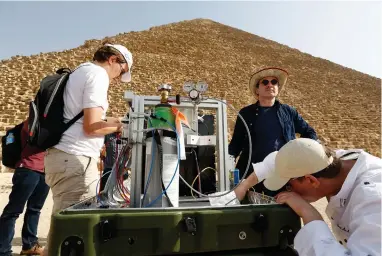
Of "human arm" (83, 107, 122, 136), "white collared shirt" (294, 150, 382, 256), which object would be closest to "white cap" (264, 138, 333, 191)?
"white collared shirt" (294, 150, 382, 256)

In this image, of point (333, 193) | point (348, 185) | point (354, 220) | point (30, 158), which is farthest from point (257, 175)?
point (30, 158)

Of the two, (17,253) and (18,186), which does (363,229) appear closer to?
(18,186)

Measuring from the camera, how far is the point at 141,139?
4.68 ft

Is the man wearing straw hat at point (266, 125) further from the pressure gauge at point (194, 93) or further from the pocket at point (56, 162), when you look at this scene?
the pocket at point (56, 162)

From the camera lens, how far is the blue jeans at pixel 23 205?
2281mm

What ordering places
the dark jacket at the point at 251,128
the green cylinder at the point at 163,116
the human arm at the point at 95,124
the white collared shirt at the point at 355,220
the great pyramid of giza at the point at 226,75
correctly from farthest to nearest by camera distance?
1. the great pyramid of giza at the point at 226,75
2. the dark jacket at the point at 251,128
3. the human arm at the point at 95,124
4. the green cylinder at the point at 163,116
5. the white collared shirt at the point at 355,220

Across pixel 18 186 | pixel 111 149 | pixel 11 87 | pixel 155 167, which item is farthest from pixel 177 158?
pixel 11 87

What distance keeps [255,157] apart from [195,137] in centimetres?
81

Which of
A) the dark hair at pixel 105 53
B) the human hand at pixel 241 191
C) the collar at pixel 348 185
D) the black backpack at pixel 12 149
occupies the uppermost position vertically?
the dark hair at pixel 105 53

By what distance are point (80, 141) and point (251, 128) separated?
130cm

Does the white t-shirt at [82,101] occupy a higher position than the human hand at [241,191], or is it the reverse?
the white t-shirt at [82,101]

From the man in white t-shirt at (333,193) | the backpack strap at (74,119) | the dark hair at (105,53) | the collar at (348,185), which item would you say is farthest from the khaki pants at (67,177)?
the collar at (348,185)

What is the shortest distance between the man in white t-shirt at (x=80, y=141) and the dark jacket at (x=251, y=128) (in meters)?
1.12

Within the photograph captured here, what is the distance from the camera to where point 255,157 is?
231 centimetres
